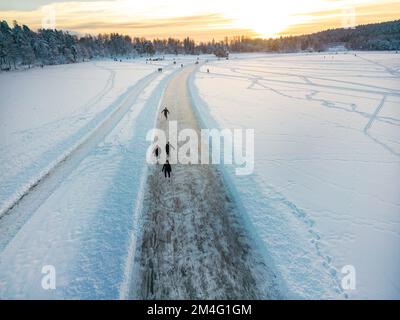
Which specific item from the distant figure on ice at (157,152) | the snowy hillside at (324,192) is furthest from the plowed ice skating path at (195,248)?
the distant figure on ice at (157,152)

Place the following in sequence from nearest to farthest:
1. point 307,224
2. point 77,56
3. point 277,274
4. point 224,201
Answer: point 277,274 → point 307,224 → point 224,201 → point 77,56

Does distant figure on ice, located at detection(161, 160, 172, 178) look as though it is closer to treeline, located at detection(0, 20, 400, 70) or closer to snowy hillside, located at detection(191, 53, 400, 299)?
snowy hillside, located at detection(191, 53, 400, 299)

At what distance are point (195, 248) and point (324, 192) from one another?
552 cm

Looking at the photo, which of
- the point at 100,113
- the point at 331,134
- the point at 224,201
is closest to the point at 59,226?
the point at 224,201

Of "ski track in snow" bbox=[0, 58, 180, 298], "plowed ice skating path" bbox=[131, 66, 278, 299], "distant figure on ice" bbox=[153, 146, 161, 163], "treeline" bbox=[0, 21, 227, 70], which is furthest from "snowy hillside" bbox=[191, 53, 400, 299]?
"treeline" bbox=[0, 21, 227, 70]

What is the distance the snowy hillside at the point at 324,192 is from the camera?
8.02 metres

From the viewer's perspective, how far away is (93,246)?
9.27m

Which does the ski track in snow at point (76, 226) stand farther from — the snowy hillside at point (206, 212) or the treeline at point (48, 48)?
the treeline at point (48, 48)

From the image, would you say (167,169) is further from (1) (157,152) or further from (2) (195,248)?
(2) (195,248)

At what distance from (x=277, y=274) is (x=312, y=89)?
1244 inches
